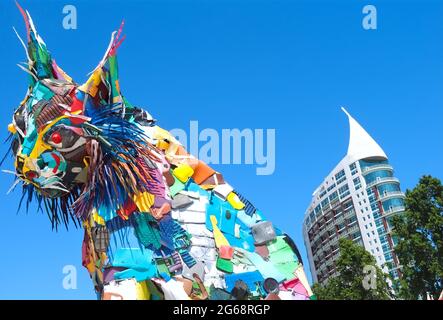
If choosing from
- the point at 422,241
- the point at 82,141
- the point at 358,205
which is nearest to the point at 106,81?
the point at 82,141

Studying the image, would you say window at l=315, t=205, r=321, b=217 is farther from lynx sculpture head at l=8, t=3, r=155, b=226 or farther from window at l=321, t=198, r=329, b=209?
lynx sculpture head at l=8, t=3, r=155, b=226

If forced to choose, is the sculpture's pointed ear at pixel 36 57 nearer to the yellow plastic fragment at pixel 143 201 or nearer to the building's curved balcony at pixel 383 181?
the yellow plastic fragment at pixel 143 201

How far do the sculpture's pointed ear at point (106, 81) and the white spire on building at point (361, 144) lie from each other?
41.2 meters

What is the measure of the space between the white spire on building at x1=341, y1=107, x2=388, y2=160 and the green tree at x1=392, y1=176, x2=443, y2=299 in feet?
92.1

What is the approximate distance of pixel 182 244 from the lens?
374 inches

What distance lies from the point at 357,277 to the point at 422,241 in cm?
293

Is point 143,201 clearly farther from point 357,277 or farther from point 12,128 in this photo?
point 357,277

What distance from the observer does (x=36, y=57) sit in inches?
400

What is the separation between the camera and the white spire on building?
1950 inches

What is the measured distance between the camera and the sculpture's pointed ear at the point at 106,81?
974 cm
